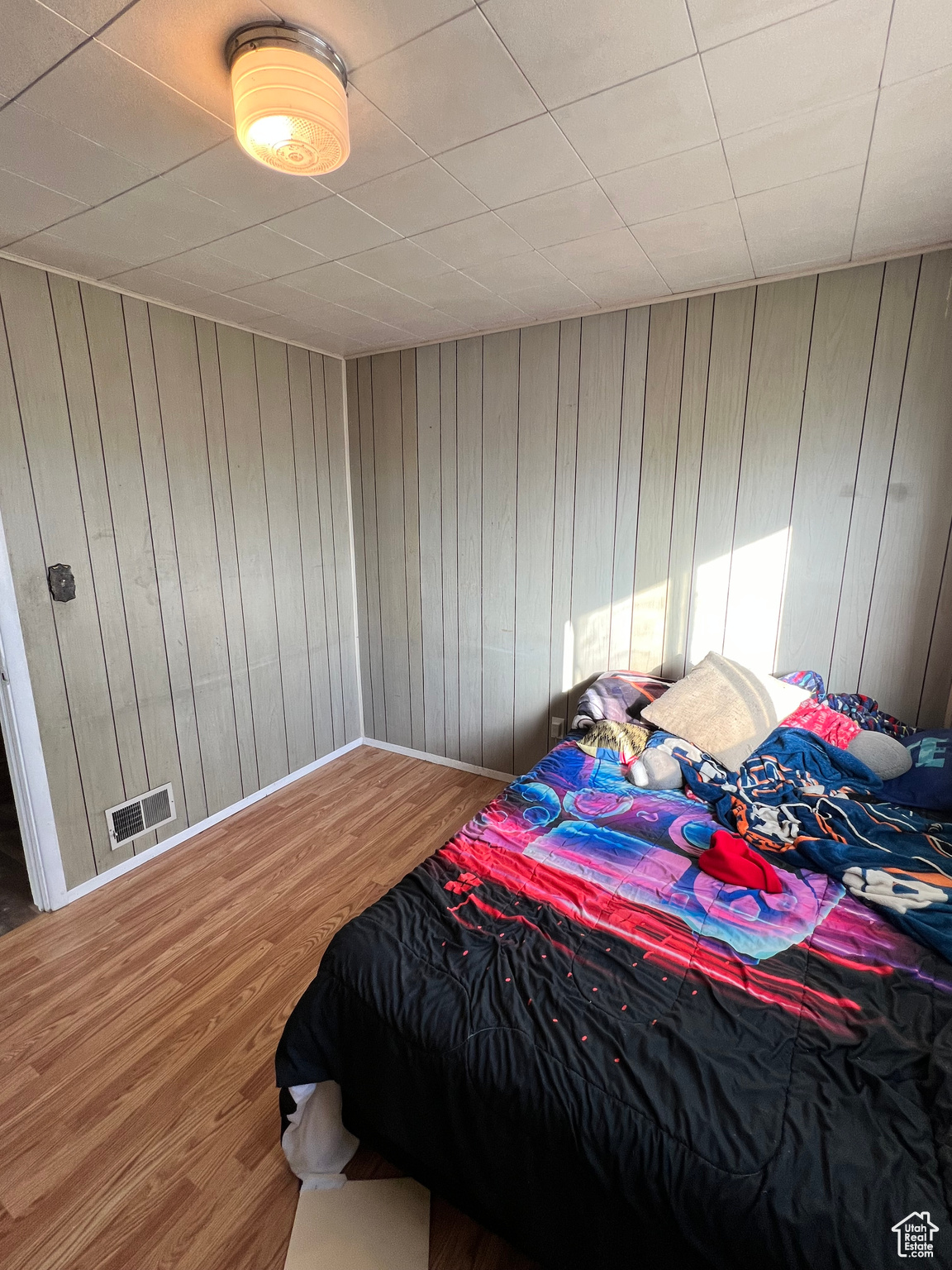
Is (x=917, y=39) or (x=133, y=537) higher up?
Answer: (x=917, y=39)

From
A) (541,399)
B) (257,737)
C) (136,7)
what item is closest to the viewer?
(136,7)

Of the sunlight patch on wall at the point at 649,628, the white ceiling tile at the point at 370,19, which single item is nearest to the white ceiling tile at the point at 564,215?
the white ceiling tile at the point at 370,19

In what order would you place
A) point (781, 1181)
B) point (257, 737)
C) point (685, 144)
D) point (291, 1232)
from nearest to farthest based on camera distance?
point (781, 1181) < point (291, 1232) < point (685, 144) < point (257, 737)

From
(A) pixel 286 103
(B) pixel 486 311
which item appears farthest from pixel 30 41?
(B) pixel 486 311

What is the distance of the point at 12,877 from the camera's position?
2527 mm

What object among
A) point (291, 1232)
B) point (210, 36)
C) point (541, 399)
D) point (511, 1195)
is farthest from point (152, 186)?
point (291, 1232)

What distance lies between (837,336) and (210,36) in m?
2.29

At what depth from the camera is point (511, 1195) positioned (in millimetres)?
1061

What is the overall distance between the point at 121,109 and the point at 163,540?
5.46 feet

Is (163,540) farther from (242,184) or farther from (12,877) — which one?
(12,877)

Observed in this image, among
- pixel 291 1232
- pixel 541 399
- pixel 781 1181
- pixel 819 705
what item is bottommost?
pixel 291 1232

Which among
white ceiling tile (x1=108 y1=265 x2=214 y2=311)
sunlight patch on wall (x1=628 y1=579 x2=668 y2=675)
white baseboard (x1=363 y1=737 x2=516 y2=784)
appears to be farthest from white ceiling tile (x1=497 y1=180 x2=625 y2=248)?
white baseboard (x1=363 y1=737 x2=516 y2=784)

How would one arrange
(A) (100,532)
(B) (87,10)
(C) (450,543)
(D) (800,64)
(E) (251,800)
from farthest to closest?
(C) (450,543)
(E) (251,800)
(A) (100,532)
(D) (800,64)
(B) (87,10)

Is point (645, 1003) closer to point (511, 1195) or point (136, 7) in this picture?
point (511, 1195)
